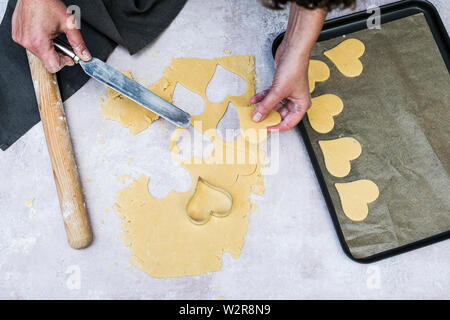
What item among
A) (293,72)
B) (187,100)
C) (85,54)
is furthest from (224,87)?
(85,54)

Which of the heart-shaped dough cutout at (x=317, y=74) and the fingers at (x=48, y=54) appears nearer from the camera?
the fingers at (x=48, y=54)

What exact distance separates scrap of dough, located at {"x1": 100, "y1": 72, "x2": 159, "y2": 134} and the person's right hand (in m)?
0.14

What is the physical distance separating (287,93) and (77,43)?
43cm

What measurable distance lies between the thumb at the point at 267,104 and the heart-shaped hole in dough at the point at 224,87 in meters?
0.10

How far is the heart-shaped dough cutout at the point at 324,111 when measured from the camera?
0.91 meters

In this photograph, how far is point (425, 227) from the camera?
0.86 m

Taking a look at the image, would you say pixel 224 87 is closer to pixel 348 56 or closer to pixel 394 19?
pixel 348 56

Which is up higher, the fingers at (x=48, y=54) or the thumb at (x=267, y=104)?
the fingers at (x=48, y=54)

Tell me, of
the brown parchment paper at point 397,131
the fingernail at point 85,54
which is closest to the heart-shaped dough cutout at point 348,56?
the brown parchment paper at point 397,131

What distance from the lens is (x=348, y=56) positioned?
0.94 meters

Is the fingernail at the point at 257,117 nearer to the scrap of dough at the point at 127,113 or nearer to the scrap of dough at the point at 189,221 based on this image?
the scrap of dough at the point at 189,221

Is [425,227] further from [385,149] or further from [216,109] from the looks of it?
[216,109]

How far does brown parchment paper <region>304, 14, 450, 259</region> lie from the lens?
864 mm

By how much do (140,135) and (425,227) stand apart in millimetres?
653
